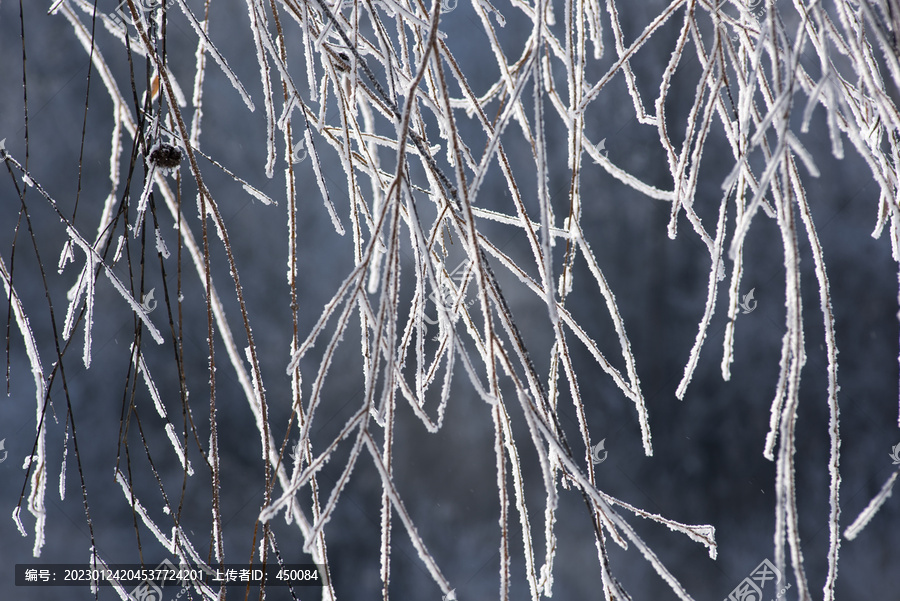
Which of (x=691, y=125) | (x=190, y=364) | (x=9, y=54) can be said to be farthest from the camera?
(x=190, y=364)

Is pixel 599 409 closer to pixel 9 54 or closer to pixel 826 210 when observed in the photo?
pixel 826 210

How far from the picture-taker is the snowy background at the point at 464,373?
88.9 inches

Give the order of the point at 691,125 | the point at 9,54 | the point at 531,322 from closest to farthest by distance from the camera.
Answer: the point at 691,125 < the point at 9,54 < the point at 531,322

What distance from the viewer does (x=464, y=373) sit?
7.64 ft

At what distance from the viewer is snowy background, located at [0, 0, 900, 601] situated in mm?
2258

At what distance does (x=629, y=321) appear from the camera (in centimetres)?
251

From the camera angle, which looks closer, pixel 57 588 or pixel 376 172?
pixel 376 172

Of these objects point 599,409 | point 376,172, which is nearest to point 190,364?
point 599,409

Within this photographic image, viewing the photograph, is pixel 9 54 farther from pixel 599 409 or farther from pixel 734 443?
pixel 734 443

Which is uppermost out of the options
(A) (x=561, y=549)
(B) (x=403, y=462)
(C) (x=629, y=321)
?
(C) (x=629, y=321)

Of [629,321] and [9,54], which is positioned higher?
[9,54]

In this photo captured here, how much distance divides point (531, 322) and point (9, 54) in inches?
73.0

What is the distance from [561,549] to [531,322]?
0.81m

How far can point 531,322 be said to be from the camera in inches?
97.4
